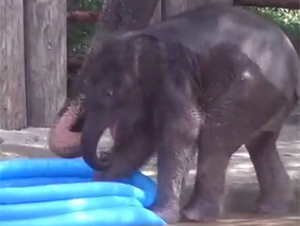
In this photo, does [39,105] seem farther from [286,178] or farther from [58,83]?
[286,178]

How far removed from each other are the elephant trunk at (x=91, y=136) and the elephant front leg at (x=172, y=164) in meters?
0.21

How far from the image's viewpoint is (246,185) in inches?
143

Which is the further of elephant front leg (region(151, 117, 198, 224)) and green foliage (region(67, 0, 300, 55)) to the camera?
green foliage (region(67, 0, 300, 55))

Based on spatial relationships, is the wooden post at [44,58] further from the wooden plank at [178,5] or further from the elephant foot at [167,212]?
the elephant foot at [167,212]

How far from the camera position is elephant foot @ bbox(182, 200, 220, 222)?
9.80 ft

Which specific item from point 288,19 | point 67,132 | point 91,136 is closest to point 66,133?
point 67,132

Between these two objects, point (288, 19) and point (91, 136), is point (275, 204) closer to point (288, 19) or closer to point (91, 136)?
point (91, 136)

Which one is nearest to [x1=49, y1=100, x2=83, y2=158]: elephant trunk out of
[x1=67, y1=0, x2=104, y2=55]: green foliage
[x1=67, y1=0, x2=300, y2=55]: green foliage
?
[x1=67, y1=0, x2=300, y2=55]: green foliage

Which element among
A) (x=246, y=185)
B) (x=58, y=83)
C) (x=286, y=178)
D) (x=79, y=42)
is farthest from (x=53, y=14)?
(x=286, y=178)

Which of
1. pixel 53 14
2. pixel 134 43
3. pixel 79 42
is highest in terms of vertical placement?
pixel 134 43

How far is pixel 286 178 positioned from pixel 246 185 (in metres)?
0.38

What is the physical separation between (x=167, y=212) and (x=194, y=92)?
0.41 m

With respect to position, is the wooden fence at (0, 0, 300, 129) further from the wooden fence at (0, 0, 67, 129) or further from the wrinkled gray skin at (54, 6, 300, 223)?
the wrinkled gray skin at (54, 6, 300, 223)

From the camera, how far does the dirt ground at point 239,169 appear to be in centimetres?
305
